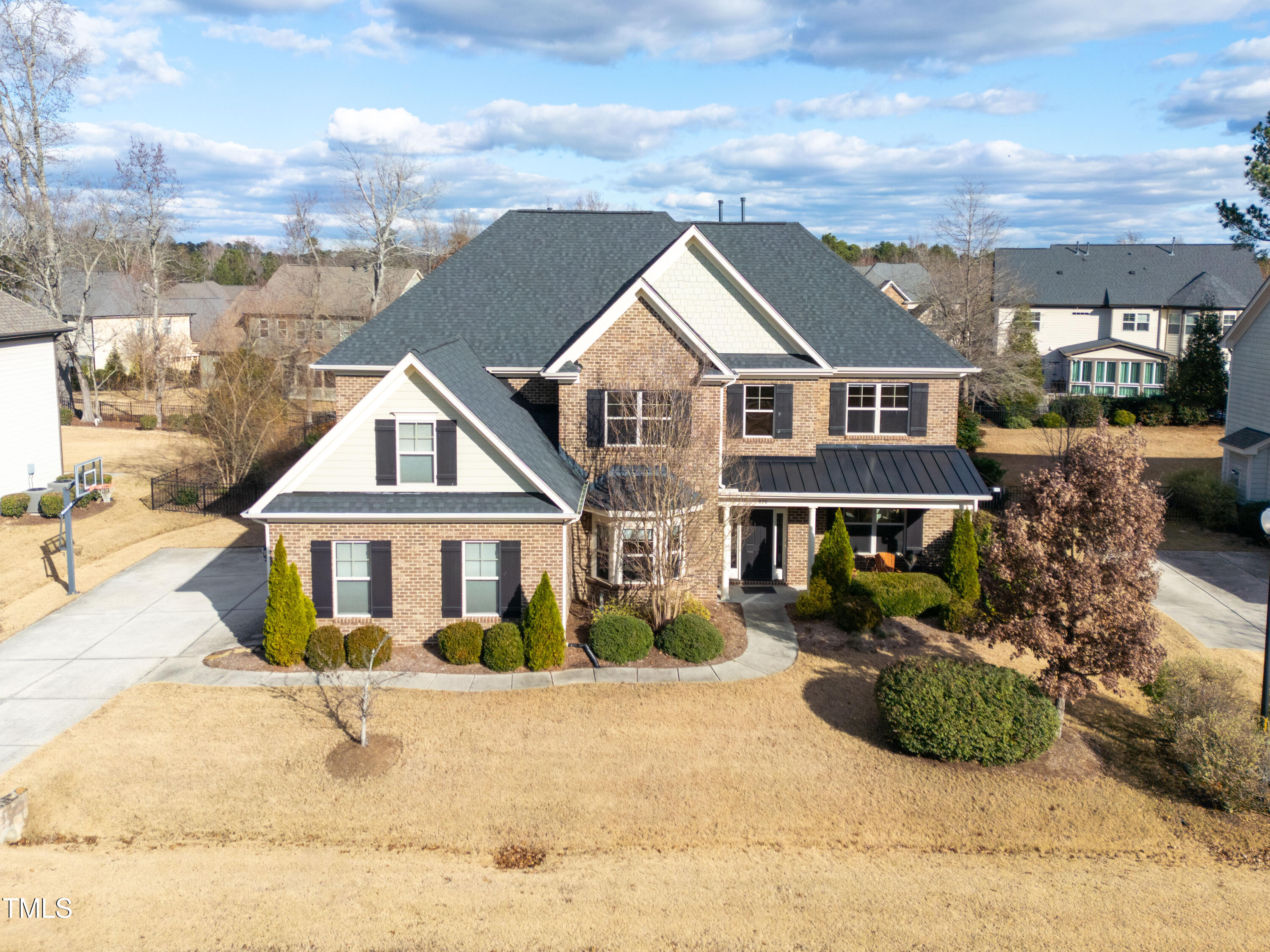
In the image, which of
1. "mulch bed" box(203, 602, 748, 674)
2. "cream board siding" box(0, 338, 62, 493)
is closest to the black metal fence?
"cream board siding" box(0, 338, 62, 493)

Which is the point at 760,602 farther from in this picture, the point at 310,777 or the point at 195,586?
the point at 195,586

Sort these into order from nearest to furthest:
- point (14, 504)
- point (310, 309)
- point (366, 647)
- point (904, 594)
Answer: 1. point (366, 647)
2. point (904, 594)
3. point (14, 504)
4. point (310, 309)

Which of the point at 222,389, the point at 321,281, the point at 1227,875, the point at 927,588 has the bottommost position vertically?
the point at 1227,875

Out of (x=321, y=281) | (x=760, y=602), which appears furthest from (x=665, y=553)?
(x=321, y=281)

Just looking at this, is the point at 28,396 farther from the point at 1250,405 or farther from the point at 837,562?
the point at 1250,405

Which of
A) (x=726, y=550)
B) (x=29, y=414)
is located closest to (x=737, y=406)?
(x=726, y=550)

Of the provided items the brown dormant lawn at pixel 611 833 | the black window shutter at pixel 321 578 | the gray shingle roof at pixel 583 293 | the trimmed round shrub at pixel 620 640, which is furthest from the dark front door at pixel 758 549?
the black window shutter at pixel 321 578
